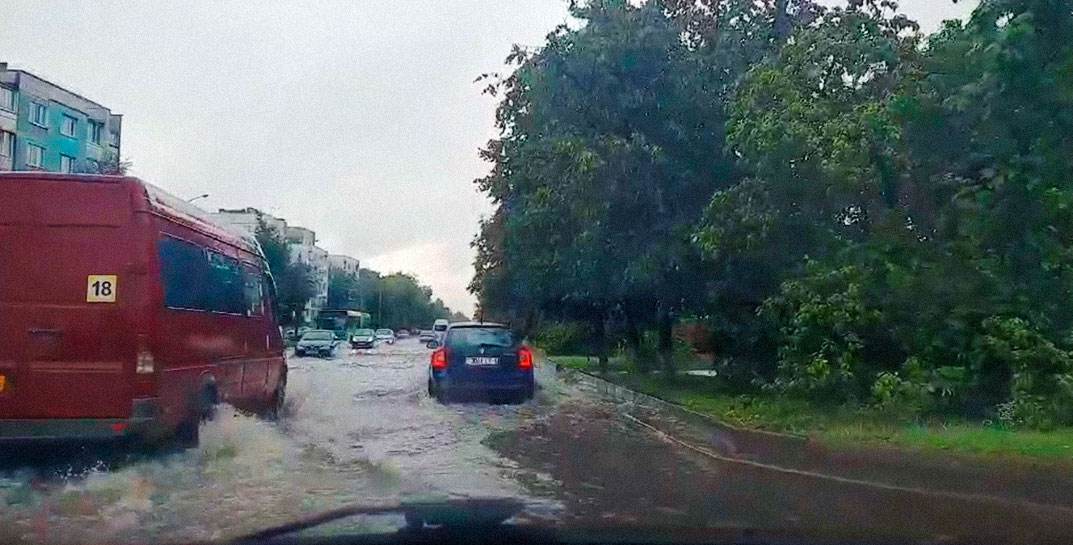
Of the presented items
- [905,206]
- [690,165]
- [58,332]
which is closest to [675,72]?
[690,165]

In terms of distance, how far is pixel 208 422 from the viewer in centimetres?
1167

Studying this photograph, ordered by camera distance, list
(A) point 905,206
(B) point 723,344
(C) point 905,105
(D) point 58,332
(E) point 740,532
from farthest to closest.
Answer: (B) point 723,344
(A) point 905,206
(C) point 905,105
(D) point 58,332
(E) point 740,532

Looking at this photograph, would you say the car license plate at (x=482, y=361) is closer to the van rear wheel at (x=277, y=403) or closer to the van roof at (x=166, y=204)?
the van rear wheel at (x=277, y=403)

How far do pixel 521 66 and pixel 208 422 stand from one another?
36.2ft

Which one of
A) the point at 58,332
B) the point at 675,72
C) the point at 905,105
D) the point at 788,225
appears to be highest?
the point at 675,72

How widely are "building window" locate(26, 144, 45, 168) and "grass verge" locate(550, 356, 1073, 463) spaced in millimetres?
41448

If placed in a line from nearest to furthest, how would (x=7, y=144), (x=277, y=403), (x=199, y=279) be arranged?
(x=199, y=279) < (x=277, y=403) < (x=7, y=144)

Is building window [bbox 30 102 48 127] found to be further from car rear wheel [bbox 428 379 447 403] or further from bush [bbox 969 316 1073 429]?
bush [bbox 969 316 1073 429]

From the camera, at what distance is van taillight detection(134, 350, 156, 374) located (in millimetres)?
9539

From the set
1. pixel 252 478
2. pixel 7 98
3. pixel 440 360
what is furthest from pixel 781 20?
pixel 7 98

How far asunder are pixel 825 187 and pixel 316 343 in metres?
30.8

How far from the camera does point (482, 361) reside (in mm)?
18703

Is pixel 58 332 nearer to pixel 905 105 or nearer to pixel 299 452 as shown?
pixel 299 452

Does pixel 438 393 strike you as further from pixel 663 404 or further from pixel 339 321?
pixel 339 321
